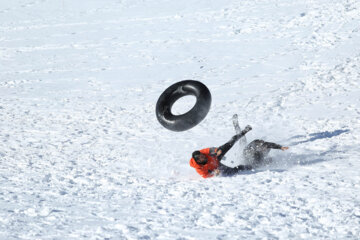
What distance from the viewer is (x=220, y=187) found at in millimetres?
8383

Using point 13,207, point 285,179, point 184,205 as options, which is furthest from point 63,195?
point 285,179

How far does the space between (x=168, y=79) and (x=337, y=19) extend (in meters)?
7.29

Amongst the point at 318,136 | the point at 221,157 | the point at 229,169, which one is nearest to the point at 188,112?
the point at 221,157

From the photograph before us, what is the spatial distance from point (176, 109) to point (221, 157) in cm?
507

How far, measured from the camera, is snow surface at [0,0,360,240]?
23.9ft

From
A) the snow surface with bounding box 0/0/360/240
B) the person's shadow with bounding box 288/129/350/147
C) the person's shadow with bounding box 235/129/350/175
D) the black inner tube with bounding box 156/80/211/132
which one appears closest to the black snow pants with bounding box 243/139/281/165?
the person's shadow with bounding box 235/129/350/175

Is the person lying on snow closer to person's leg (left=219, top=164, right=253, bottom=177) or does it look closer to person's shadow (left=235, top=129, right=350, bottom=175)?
person's leg (left=219, top=164, right=253, bottom=177)

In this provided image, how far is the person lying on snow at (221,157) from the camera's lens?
28.7ft

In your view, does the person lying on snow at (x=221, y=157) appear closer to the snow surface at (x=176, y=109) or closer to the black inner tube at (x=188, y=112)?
the snow surface at (x=176, y=109)

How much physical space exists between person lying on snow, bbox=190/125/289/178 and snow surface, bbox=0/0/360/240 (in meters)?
0.21

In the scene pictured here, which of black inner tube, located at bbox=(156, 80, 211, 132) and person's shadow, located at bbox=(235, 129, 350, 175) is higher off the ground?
black inner tube, located at bbox=(156, 80, 211, 132)

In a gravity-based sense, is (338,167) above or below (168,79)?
below

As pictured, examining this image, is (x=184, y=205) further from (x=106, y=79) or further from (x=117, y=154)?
(x=106, y=79)

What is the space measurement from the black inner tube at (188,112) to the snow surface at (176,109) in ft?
2.66
